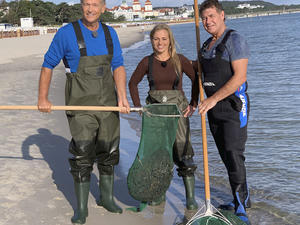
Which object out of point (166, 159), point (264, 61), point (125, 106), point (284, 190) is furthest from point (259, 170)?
point (264, 61)

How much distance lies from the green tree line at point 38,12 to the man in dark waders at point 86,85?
78.2 meters

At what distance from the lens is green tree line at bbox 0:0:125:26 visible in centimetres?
8888

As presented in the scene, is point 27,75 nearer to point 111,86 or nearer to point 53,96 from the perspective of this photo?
point 53,96

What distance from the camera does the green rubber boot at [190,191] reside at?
14.7 ft

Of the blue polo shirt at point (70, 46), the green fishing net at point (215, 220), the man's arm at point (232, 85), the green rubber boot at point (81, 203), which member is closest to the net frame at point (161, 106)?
the man's arm at point (232, 85)

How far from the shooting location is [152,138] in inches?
165

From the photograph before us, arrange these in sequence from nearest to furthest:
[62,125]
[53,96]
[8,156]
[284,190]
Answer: [284,190] → [8,156] → [62,125] → [53,96]

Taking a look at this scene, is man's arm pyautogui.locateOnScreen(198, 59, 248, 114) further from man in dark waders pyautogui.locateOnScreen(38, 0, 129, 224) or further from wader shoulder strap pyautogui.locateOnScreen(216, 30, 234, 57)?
man in dark waders pyautogui.locateOnScreen(38, 0, 129, 224)

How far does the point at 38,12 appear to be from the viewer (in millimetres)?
95688

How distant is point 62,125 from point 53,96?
3420 mm

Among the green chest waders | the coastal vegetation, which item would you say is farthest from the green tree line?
the green chest waders

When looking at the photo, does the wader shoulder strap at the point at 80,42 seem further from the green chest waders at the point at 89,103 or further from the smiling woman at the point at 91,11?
the smiling woman at the point at 91,11

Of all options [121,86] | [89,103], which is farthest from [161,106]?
[89,103]

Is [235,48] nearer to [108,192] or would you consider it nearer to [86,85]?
[86,85]
